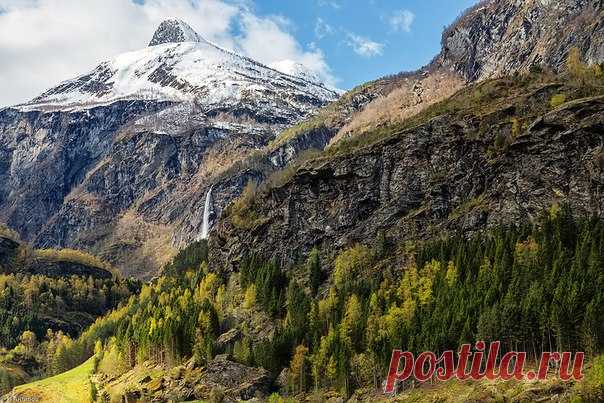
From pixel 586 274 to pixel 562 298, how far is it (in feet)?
27.8

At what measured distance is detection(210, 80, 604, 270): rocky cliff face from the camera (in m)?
142

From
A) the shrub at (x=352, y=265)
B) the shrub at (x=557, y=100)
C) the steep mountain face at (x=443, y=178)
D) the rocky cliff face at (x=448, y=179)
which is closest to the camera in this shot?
the rocky cliff face at (x=448, y=179)

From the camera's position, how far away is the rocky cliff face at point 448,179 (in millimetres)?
142375

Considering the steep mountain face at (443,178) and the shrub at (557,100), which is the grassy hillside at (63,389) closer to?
the steep mountain face at (443,178)

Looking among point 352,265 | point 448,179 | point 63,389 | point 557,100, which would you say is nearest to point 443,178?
point 448,179

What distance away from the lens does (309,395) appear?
4931 inches

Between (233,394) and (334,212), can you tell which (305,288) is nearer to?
(334,212)

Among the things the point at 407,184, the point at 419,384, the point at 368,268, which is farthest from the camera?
the point at 407,184

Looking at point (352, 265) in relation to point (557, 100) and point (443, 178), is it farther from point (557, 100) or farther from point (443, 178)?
point (557, 100)

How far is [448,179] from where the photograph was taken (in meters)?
161

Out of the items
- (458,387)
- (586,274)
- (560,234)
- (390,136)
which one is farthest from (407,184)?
(458,387)

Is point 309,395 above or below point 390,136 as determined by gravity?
below

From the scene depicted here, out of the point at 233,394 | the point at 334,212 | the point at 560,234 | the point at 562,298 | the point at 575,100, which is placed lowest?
the point at 233,394

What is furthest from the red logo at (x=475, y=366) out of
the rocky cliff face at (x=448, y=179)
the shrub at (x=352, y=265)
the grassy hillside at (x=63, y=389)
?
the grassy hillside at (x=63, y=389)
